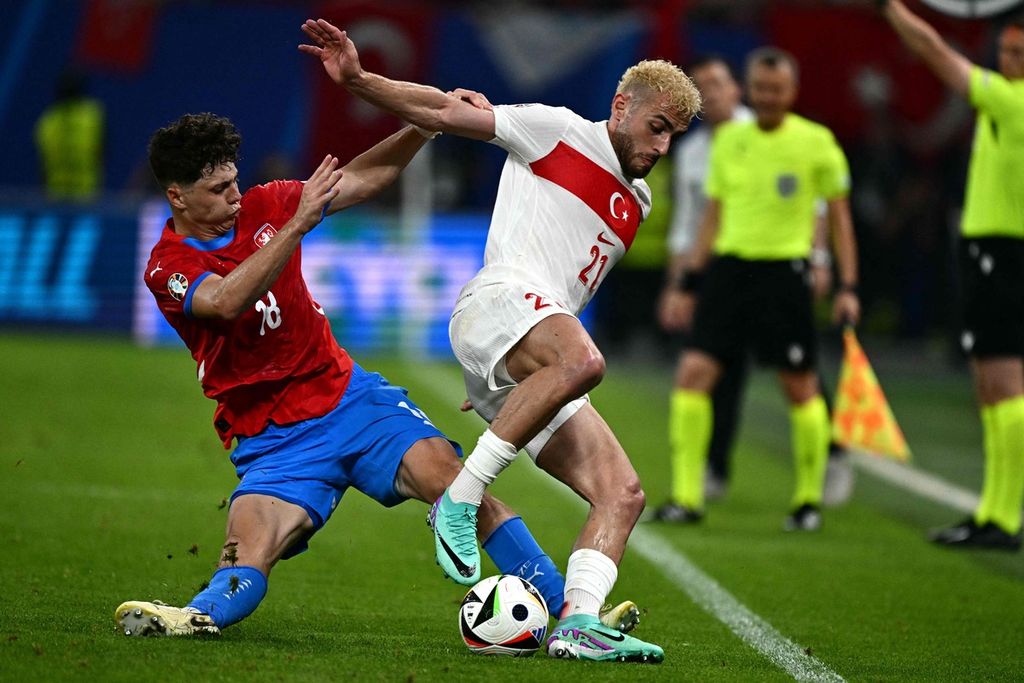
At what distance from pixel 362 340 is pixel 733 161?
28.9ft

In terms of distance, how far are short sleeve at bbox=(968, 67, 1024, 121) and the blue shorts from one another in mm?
3919

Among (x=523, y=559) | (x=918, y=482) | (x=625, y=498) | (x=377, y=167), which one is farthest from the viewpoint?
(x=918, y=482)

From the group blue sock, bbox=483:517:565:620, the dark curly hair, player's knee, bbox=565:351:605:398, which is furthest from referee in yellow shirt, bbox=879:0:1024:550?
the dark curly hair

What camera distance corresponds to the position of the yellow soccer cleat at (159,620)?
5066 mm

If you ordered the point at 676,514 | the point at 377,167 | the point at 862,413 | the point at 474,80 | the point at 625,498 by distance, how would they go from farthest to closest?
the point at 474,80, the point at 862,413, the point at 676,514, the point at 377,167, the point at 625,498

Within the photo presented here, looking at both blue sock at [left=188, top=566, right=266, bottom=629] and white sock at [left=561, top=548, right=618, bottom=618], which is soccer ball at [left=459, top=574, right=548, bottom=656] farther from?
blue sock at [left=188, top=566, right=266, bottom=629]

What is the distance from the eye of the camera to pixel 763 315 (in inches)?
355

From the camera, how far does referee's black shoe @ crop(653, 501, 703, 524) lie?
897 centimetres

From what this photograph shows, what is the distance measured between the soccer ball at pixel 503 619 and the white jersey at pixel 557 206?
1.00 metres

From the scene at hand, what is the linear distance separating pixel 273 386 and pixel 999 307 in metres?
4.46

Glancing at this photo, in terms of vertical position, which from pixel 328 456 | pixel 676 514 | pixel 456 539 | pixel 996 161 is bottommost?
pixel 676 514

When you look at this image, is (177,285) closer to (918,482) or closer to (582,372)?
(582,372)

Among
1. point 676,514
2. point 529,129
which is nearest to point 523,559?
point 529,129

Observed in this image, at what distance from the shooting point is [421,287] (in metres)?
17.6
